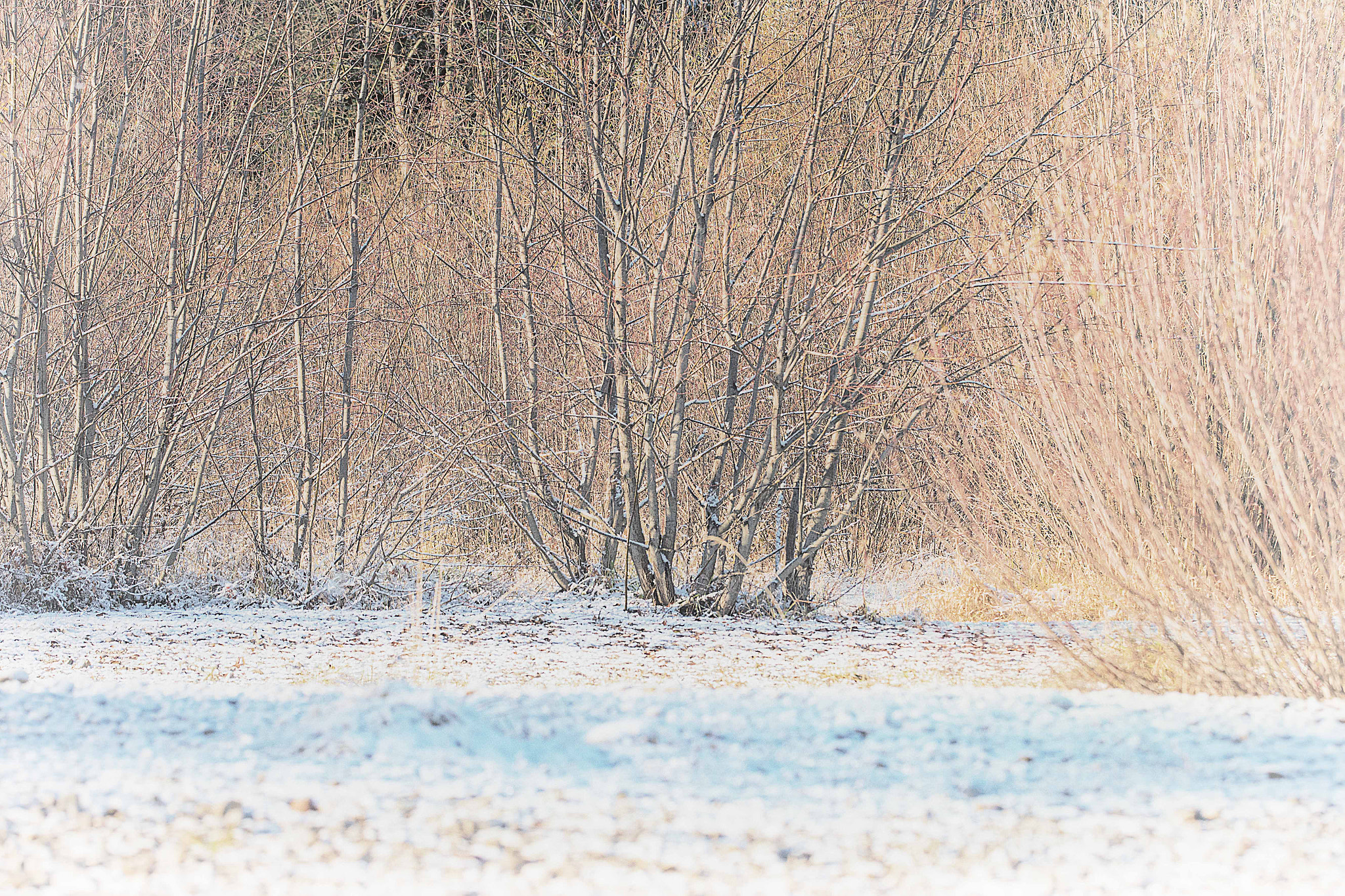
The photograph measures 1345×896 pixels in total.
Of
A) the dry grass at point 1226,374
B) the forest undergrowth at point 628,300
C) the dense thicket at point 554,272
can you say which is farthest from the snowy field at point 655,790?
the dense thicket at point 554,272

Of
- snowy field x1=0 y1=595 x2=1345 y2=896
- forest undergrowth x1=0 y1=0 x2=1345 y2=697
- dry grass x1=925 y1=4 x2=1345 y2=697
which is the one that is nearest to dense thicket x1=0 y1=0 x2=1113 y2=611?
forest undergrowth x1=0 y1=0 x2=1345 y2=697

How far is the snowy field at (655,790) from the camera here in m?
2.19

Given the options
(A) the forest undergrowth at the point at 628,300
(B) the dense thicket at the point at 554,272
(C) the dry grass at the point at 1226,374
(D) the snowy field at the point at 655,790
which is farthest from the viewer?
(B) the dense thicket at the point at 554,272

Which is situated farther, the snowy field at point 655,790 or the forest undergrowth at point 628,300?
the forest undergrowth at point 628,300

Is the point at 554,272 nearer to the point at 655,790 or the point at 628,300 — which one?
the point at 628,300

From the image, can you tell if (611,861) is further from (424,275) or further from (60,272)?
(424,275)

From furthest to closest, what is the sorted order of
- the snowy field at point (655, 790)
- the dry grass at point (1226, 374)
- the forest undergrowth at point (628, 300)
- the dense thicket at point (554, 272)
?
1. the dense thicket at point (554, 272)
2. the forest undergrowth at point (628, 300)
3. the dry grass at point (1226, 374)
4. the snowy field at point (655, 790)

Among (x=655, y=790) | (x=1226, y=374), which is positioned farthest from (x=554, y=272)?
(x=655, y=790)

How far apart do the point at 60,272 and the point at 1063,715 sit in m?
6.10

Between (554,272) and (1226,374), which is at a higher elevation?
(554,272)

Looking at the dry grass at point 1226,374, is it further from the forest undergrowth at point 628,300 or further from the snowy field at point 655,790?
the snowy field at point 655,790

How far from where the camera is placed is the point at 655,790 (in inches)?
106

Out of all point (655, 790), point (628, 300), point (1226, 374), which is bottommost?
point (655, 790)

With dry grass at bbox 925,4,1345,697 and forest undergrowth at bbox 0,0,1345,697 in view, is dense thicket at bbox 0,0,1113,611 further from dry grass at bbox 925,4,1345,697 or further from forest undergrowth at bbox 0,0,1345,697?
dry grass at bbox 925,4,1345,697
